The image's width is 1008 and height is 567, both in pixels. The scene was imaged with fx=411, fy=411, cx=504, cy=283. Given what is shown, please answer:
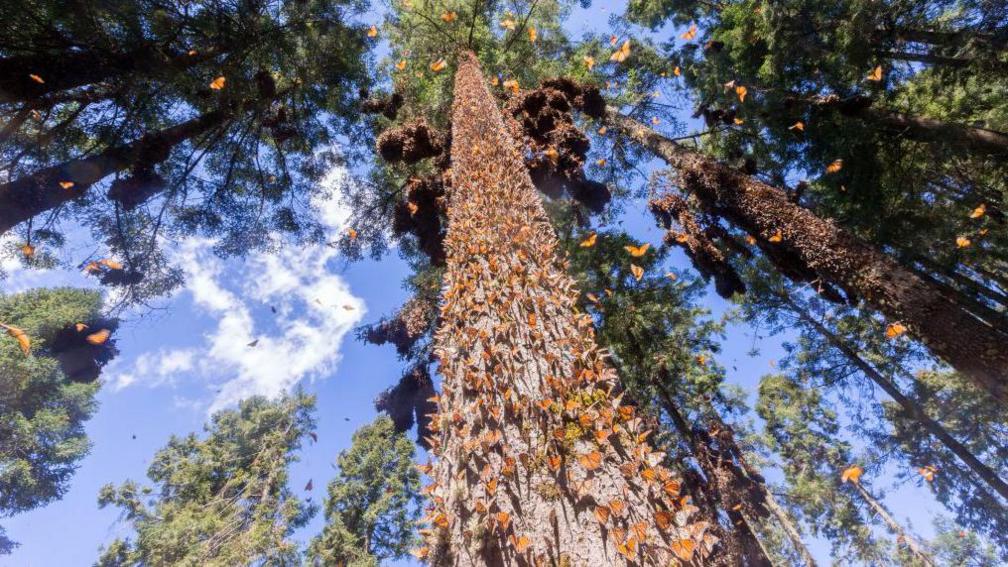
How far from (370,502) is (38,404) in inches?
511

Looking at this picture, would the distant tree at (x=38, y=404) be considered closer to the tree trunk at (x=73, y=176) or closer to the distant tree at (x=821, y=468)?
the tree trunk at (x=73, y=176)

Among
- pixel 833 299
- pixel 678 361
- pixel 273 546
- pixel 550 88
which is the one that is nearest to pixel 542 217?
pixel 833 299

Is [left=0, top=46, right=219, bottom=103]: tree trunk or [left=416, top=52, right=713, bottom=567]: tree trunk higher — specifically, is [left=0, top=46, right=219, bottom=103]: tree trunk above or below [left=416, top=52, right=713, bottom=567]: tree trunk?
above

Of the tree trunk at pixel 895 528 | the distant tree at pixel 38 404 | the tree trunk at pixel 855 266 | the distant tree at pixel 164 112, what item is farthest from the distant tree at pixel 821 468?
the distant tree at pixel 38 404

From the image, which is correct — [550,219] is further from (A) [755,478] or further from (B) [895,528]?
(B) [895,528]

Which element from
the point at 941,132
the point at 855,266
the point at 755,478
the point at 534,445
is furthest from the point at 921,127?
the point at 534,445

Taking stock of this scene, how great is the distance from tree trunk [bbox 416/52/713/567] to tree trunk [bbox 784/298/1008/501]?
38.7 ft

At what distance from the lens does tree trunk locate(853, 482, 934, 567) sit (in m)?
16.7

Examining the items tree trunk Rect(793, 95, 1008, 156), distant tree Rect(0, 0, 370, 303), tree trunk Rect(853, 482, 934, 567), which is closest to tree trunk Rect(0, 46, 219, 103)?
distant tree Rect(0, 0, 370, 303)

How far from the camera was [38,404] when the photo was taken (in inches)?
611

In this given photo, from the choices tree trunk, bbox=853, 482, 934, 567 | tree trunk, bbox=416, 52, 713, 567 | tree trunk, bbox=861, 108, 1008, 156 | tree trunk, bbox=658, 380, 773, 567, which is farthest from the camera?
tree trunk, bbox=853, 482, 934, 567

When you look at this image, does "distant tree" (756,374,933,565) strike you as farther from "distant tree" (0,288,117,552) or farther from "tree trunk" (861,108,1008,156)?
"distant tree" (0,288,117,552)

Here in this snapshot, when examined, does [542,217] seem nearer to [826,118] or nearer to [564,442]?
[564,442]

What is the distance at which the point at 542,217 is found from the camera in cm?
326
